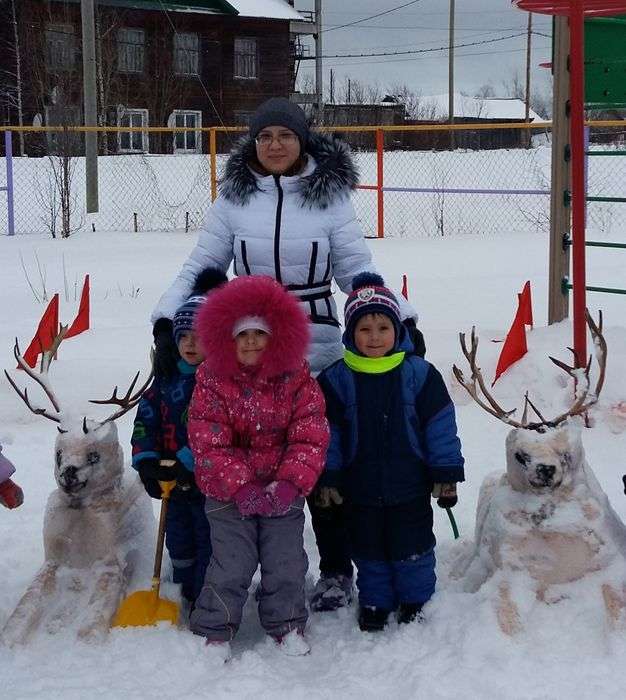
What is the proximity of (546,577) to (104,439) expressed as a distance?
163 centimetres

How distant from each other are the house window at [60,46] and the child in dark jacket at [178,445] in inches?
1028

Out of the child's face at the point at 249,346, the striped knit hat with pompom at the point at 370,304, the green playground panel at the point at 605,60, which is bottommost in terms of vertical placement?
the child's face at the point at 249,346

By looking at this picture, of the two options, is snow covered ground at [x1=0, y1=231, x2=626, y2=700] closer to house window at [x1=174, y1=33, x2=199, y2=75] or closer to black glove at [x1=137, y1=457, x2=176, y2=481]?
black glove at [x1=137, y1=457, x2=176, y2=481]

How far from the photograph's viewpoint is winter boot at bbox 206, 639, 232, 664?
9.83 feet

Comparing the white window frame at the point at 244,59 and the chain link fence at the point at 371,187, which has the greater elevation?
the white window frame at the point at 244,59

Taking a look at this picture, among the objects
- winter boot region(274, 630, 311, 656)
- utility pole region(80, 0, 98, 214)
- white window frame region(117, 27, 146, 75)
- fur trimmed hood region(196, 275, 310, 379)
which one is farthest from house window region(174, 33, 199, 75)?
winter boot region(274, 630, 311, 656)

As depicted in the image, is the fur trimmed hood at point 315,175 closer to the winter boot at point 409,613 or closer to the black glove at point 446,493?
the black glove at point 446,493

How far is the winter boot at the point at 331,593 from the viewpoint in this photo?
11.2ft

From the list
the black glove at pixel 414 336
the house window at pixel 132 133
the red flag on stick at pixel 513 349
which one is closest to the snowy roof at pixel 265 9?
the house window at pixel 132 133

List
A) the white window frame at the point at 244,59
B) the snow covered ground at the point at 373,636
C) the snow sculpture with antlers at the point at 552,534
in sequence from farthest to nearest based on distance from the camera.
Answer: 1. the white window frame at the point at 244,59
2. the snow sculpture with antlers at the point at 552,534
3. the snow covered ground at the point at 373,636

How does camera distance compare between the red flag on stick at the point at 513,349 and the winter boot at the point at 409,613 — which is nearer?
the winter boot at the point at 409,613

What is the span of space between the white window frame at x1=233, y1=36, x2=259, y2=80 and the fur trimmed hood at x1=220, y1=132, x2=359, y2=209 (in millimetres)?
28744

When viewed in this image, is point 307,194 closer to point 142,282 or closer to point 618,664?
point 618,664

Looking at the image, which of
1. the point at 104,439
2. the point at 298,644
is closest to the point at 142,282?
the point at 104,439
